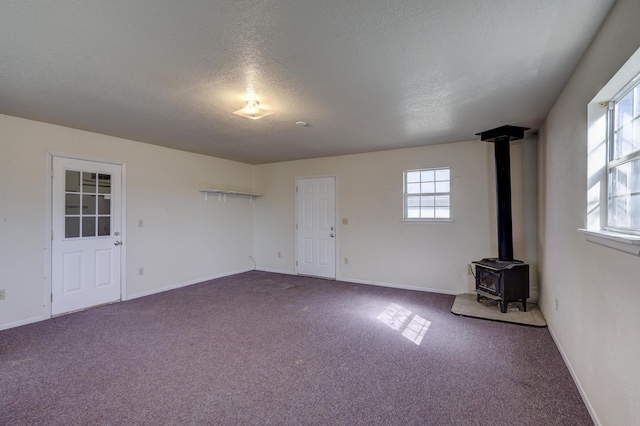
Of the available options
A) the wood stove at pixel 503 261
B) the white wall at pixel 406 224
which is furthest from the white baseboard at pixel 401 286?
the wood stove at pixel 503 261

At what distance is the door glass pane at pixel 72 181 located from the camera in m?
3.93

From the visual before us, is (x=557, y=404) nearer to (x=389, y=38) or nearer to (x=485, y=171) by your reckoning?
(x=389, y=38)

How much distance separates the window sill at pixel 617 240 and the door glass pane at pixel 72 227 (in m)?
5.30

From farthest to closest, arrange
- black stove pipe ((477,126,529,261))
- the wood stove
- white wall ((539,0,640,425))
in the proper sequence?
black stove pipe ((477,126,529,261))
the wood stove
white wall ((539,0,640,425))

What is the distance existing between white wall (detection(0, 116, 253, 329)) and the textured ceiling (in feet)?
1.51

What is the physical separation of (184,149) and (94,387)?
12.6 ft

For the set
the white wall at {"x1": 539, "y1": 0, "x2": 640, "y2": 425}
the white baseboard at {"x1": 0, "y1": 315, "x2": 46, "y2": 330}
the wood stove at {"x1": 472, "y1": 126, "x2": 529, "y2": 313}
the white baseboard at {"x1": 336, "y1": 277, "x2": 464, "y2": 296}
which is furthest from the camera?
the white baseboard at {"x1": 336, "y1": 277, "x2": 464, "y2": 296}

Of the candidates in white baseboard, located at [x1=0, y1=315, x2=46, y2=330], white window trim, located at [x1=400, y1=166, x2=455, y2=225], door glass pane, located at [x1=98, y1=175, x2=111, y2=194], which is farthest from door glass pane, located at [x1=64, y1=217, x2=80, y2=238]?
white window trim, located at [x1=400, y1=166, x2=455, y2=225]

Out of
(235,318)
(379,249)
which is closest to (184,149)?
(235,318)

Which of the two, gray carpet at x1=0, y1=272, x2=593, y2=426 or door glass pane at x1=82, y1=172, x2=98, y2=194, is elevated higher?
door glass pane at x1=82, y1=172, x2=98, y2=194

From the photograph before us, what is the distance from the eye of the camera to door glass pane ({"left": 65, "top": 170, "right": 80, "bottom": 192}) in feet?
12.9

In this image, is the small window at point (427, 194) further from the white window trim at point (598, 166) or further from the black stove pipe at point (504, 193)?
the white window trim at point (598, 166)

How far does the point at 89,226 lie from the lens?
13.6ft

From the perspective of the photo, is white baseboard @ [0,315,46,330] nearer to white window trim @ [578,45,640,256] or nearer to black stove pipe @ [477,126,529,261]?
white window trim @ [578,45,640,256]
